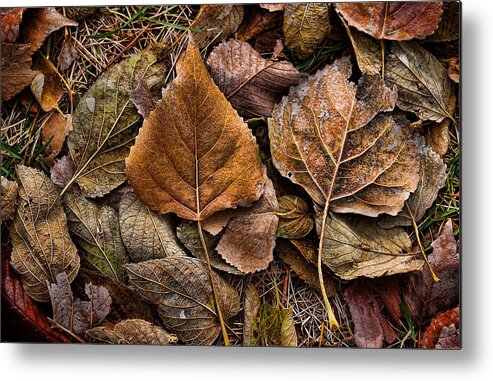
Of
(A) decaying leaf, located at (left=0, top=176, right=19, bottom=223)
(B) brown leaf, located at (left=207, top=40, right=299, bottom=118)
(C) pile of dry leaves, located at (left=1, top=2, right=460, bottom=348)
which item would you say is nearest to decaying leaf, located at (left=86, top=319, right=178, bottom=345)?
(C) pile of dry leaves, located at (left=1, top=2, right=460, bottom=348)

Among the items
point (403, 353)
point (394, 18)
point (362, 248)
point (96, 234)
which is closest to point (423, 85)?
point (394, 18)

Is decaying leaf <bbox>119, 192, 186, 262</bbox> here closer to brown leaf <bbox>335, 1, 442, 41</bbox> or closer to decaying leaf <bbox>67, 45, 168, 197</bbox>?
decaying leaf <bbox>67, 45, 168, 197</bbox>

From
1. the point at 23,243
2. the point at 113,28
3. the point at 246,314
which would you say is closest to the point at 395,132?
the point at 246,314

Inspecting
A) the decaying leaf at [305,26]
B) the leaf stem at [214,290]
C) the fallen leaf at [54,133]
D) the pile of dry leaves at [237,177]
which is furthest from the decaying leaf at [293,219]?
the fallen leaf at [54,133]

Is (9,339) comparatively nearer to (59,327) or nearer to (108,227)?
(59,327)

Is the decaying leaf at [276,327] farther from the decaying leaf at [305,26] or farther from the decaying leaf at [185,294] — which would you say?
the decaying leaf at [305,26]

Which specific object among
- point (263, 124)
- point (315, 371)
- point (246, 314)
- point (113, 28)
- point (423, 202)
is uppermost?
point (113, 28)
